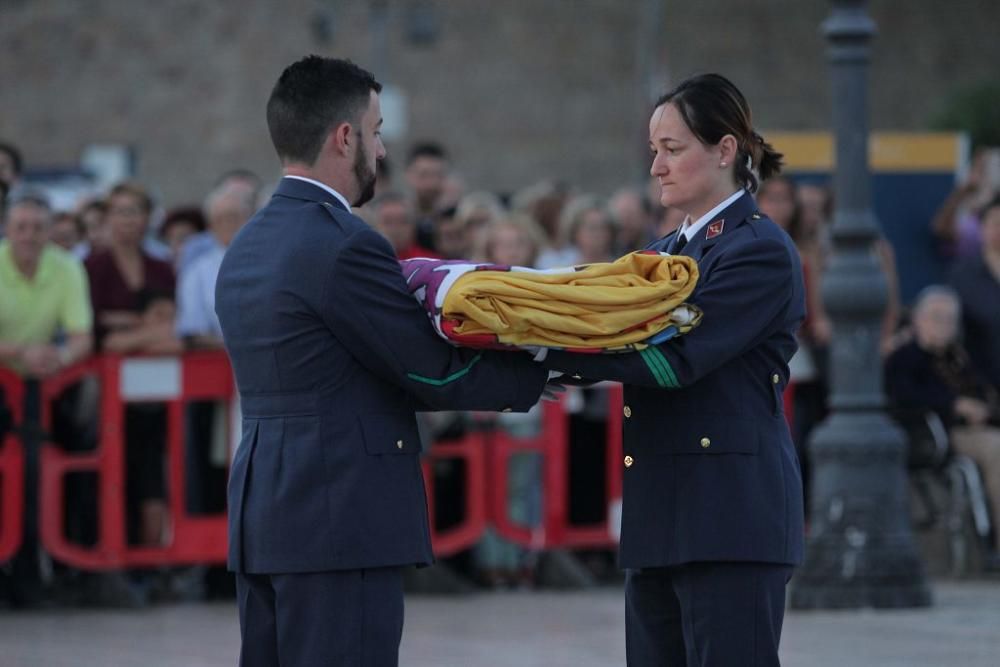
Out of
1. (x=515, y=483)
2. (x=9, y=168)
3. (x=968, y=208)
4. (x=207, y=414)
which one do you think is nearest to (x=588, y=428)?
(x=515, y=483)

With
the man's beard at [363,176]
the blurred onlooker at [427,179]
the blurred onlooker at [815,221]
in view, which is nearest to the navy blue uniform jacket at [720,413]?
the man's beard at [363,176]

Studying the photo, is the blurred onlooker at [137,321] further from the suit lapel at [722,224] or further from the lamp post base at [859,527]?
the suit lapel at [722,224]

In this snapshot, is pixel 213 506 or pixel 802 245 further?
pixel 802 245

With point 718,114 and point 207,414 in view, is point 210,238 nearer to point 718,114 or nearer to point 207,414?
point 207,414

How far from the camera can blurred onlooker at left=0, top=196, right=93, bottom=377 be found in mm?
10477

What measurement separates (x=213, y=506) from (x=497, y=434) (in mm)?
1617

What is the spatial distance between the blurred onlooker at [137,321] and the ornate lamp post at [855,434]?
3.51m

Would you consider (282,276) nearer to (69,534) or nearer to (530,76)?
(69,534)

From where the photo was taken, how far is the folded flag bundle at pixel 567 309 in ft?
15.5

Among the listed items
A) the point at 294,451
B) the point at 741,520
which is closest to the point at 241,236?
the point at 294,451

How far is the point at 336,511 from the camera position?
4.73 meters

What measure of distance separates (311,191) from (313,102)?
214 millimetres

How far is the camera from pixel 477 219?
12.1 metres

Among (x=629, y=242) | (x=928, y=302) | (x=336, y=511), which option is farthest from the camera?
(x=629, y=242)
